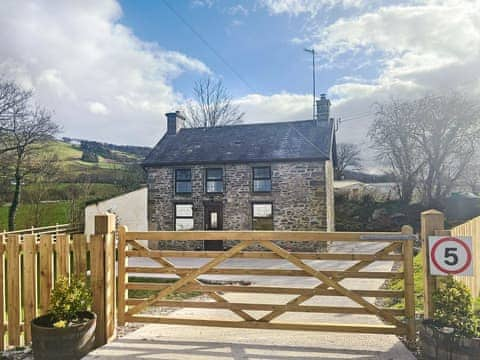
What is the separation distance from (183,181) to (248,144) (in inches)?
159

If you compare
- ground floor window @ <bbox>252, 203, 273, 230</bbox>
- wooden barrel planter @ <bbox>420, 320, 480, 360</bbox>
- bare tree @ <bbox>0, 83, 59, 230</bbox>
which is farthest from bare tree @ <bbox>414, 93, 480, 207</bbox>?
bare tree @ <bbox>0, 83, 59, 230</bbox>

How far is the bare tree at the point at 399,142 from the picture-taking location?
22.8 metres

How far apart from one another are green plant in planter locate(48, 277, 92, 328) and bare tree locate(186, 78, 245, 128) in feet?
92.9

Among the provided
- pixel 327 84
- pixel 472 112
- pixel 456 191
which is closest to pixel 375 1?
pixel 327 84

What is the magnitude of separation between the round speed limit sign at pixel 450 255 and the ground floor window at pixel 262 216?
12325 mm

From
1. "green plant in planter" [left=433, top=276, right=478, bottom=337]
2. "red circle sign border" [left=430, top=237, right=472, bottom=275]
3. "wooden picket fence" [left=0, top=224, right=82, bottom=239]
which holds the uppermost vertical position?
"red circle sign border" [left=430, top=237, right=472, bottom=275]

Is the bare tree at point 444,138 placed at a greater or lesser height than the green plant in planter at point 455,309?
greater

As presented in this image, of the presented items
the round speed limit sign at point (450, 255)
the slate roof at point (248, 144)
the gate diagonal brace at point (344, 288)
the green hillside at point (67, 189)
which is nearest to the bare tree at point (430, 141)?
the slate roof at point (248, 144)

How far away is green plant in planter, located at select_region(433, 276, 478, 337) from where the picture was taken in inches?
132

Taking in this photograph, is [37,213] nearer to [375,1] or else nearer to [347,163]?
[375,1]

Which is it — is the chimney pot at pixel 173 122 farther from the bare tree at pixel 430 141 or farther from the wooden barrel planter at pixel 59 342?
the wooden barrel planter at pixel 59 342

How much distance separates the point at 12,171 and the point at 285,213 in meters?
17.3

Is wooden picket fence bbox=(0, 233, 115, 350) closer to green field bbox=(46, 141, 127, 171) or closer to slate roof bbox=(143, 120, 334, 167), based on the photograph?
slate roof bbox=(143, 120, 334, 167)

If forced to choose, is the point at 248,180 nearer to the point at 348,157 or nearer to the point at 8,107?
the point at 8,107
